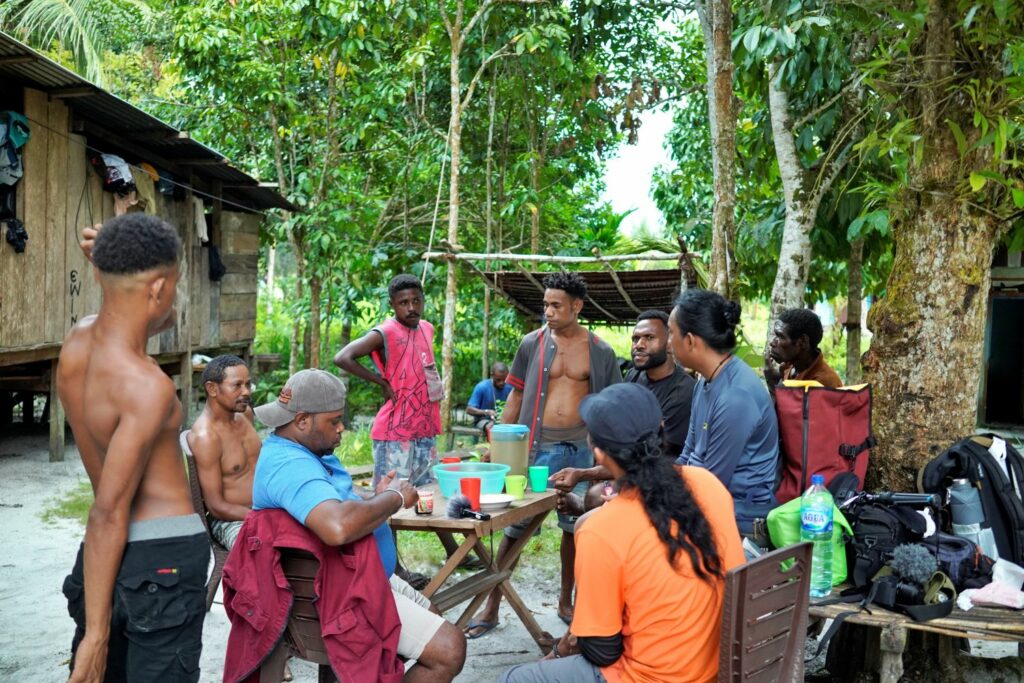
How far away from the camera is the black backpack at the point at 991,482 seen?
11.7 feet

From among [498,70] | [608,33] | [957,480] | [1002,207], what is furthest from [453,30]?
[957,480]

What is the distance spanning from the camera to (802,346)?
15.1ft

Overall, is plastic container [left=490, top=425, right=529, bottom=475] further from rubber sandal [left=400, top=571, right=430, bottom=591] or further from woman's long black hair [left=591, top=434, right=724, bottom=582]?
woman's long black hair [left=591, top=434, right=724, bottom=582]

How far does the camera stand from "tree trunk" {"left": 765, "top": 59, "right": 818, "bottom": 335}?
6.43 metres

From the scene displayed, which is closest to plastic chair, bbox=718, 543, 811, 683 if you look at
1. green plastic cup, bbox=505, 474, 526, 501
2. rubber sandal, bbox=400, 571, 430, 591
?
green plastic cup, bbox=505, 474, 526, 501

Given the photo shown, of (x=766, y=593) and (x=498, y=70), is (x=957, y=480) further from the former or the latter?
(x=498, y=70)

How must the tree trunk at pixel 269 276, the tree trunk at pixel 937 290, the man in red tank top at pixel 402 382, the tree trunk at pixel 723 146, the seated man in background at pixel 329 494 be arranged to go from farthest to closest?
1. the tree trunk at pixel 269 276
2. the tree trunk at pixel 723 146
3. the man in red tank top at pixel 402 382
4. the tree trunk at pixel 937 290
5. the seated man in background at pixel 329 494

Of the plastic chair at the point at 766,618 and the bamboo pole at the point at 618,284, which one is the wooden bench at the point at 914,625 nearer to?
the plastic chair at the point at 766,618

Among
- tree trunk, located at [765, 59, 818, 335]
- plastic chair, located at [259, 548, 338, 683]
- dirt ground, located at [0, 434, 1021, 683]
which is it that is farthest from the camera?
tree trunk, located at [765, 59, 818, 335]

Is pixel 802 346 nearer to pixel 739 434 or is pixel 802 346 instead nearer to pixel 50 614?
pixel 739 434

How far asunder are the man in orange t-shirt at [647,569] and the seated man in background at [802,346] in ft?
7.14

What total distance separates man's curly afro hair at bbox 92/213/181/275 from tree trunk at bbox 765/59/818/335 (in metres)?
4.72

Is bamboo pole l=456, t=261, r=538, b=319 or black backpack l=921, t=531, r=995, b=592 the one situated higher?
bamboo pole l=456, t=261, r=538, b=319

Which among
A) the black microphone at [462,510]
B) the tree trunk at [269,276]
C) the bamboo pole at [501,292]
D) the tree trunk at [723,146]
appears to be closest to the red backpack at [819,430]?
the black microphone at [462,510]
